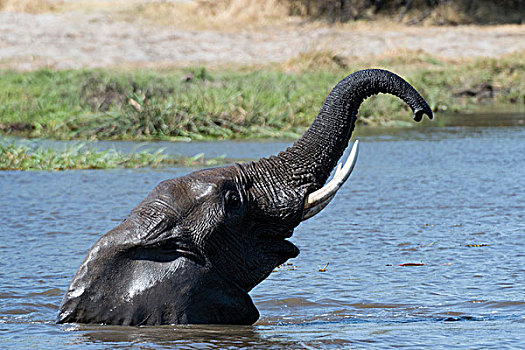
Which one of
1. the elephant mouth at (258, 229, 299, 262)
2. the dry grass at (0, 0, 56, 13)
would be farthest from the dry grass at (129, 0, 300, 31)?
the elephant mouth at (258, 229, 299, 262)

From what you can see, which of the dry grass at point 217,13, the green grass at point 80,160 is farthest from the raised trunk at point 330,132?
the dry grass at point 217,13

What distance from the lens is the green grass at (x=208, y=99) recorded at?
1355 centimetres

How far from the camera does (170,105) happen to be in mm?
13492

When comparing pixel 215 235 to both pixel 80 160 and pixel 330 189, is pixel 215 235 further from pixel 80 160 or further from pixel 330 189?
pixel 80 160

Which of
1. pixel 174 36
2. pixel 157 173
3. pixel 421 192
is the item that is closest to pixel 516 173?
pixel 421 192

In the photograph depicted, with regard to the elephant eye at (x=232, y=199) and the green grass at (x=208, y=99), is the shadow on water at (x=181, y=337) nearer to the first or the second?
the elephant eye at (x=232, y=199)

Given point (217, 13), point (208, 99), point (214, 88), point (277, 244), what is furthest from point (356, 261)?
point (217, 13)

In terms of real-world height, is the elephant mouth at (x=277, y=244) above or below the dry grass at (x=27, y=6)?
below

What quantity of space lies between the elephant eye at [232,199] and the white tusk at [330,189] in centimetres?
31

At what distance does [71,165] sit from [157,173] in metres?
1.03

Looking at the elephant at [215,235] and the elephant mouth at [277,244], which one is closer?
the elephant at [215,235]

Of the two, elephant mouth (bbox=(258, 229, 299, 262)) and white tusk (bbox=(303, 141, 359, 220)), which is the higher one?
white tusk (bbox=(303, 141, 359, 220))

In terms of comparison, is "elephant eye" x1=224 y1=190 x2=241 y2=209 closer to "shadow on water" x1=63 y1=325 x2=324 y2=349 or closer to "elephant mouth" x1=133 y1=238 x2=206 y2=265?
"elephant mouth" x1=133 y1=238 x2=206 y2=265

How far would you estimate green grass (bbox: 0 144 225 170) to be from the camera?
10625 millimetres
